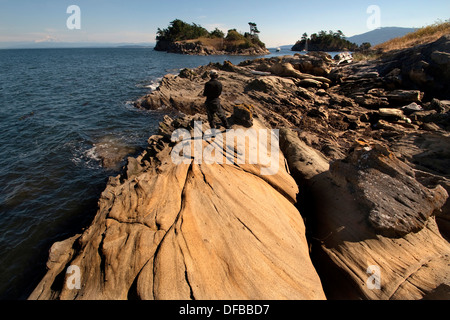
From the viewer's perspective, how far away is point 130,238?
14.7 feet

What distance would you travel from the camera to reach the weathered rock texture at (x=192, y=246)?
3.75 metres

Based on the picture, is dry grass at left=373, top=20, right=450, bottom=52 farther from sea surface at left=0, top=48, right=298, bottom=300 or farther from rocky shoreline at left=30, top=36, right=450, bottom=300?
sea surface at left=0, top=48, right=298, bottom=300

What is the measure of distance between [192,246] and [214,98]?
610 cm

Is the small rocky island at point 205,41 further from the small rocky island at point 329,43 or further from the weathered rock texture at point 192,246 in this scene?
the weathered rock texture at point 192,246

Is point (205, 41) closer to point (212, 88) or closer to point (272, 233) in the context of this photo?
point (212, 88)

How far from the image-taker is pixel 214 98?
28.2 ft

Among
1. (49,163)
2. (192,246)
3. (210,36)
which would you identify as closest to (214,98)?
(192,246)

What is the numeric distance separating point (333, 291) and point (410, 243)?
2143mm

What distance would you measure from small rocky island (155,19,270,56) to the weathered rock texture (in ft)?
340

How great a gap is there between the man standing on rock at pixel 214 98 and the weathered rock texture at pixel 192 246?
302 centimetres

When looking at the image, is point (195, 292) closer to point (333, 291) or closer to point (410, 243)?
point (333, 291)

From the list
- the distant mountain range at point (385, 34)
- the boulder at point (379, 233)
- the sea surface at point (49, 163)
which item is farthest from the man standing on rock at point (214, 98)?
the distant mountain range at point (385, 34)
